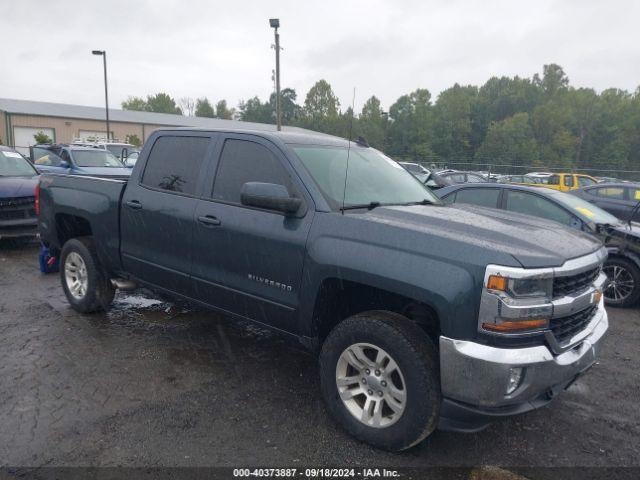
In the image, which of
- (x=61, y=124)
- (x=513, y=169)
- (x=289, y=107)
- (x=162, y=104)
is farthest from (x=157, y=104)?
(x=513, y=169)

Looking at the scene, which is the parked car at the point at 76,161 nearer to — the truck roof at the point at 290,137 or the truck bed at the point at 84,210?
the truck bed at the point at 84,210

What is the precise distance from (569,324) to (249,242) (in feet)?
7.01

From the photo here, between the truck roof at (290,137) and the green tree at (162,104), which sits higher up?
the green tree at (162,104)

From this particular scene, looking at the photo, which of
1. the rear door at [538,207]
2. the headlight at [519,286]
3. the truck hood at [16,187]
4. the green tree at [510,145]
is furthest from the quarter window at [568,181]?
the green tree at [510,145]

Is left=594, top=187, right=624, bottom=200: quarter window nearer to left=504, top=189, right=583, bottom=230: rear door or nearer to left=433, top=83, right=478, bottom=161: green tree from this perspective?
left=504, top=189, right=583, bottom=230: rear door

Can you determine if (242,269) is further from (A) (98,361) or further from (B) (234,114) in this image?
(B) (234,114)

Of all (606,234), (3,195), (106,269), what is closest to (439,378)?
(106,269)

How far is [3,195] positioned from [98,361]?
5.34m

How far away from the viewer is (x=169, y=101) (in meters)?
105

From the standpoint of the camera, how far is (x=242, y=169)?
3750 millimetres

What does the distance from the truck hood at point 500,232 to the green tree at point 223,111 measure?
106m

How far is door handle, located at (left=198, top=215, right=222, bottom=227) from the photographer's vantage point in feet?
12.1

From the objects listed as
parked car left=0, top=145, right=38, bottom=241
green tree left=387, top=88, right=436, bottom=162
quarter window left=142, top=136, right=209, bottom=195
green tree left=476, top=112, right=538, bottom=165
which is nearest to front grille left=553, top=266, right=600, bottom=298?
quarter window left=142, top=136, right=209, bottom=195

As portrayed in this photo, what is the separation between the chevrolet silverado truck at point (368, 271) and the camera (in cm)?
255
